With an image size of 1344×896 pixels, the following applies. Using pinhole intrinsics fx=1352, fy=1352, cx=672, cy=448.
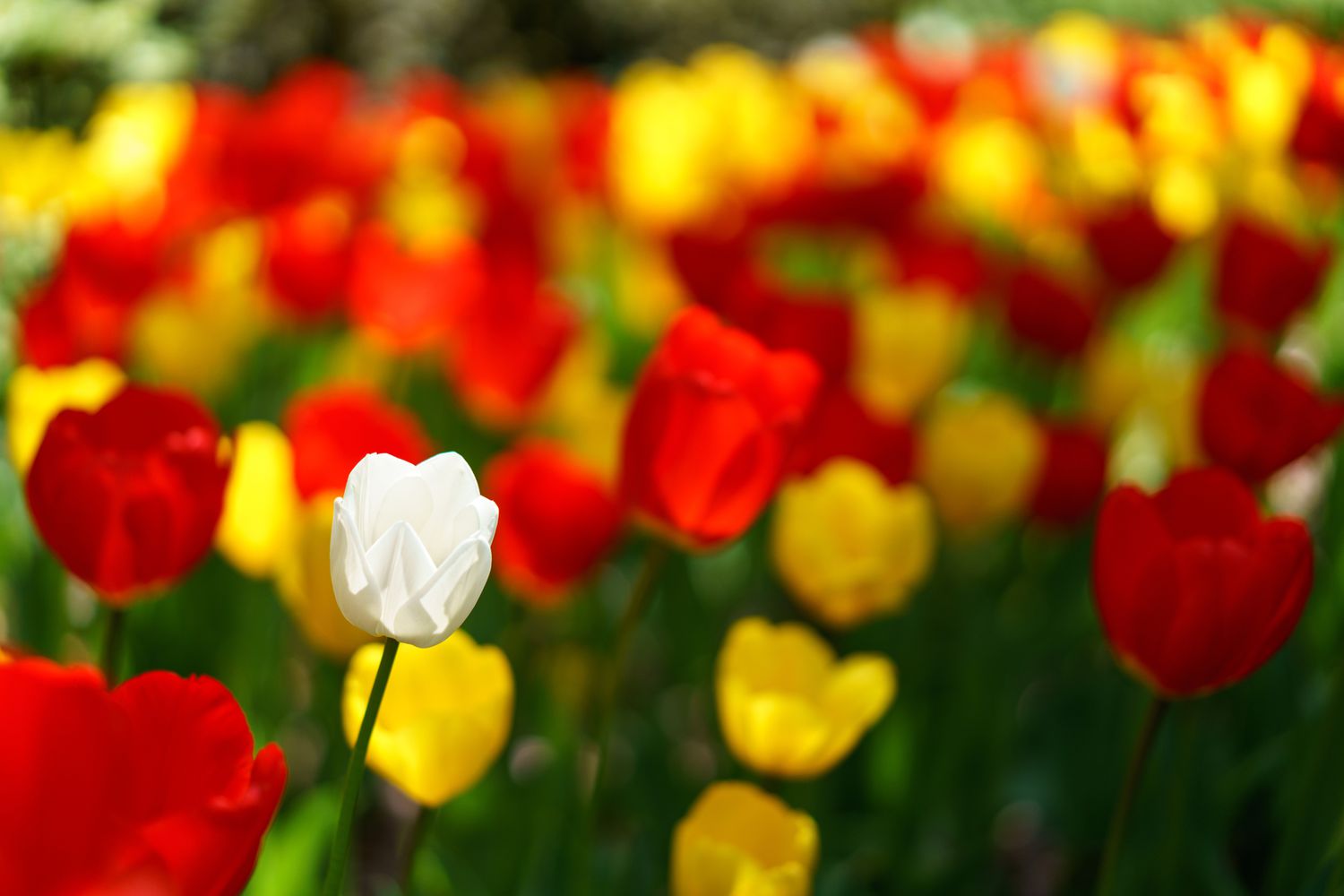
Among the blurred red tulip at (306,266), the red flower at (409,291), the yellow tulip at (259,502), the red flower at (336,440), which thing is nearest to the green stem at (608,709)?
the red flower at (336,440)

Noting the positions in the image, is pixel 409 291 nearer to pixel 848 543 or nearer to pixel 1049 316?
pixel 848 543

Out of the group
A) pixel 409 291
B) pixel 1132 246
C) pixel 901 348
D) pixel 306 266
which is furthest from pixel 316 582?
pixel 1132 246

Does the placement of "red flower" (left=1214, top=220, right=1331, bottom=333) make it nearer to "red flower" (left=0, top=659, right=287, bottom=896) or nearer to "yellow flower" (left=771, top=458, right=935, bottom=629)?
"yellow flower" (left=771, top=458, right=935, bottom=629)

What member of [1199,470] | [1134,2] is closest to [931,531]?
[1199,470]

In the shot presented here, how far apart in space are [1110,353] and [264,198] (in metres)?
1.35

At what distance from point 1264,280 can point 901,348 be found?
1.51 feet

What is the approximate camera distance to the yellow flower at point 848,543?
3.91 ft

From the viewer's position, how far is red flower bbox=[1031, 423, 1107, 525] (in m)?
1.46

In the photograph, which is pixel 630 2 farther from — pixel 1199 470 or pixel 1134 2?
pixel 1199 470

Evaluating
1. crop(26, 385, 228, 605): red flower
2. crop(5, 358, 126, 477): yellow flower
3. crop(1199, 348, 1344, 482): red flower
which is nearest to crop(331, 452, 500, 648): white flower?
crop(26, 385, 228, 605): red flower

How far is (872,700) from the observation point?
3.19ft

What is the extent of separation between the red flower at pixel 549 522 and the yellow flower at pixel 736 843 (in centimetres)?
39

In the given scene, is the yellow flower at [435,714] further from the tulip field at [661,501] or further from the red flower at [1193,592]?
the red flower at [1193,592]

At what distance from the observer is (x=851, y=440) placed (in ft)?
4.48
